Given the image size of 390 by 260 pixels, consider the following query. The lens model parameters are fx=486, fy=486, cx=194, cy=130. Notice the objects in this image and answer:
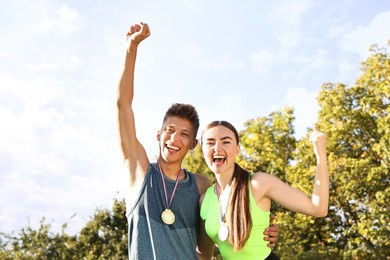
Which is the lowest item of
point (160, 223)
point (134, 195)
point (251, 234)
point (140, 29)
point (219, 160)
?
point (251, 234)

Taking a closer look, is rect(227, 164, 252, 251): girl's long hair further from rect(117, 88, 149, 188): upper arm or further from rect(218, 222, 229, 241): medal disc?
rect(117, 88, 149, 188): upper arm

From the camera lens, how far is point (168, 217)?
395cm

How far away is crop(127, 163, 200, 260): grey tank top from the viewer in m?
3.84

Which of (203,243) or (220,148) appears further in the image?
(203,243)

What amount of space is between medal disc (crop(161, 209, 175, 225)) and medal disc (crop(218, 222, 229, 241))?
395 mm

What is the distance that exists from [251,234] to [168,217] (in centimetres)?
68

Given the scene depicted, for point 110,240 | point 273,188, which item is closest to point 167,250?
point 273,188

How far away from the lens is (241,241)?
3742mm

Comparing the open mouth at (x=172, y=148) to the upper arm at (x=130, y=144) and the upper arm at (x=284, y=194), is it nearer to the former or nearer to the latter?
the upper arm at (x=130, y=144)

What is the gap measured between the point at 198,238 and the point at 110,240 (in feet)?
55.3

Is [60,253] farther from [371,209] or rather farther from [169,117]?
[169,117]

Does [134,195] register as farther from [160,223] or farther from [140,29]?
[140,29]

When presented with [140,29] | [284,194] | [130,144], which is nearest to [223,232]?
[284,194]

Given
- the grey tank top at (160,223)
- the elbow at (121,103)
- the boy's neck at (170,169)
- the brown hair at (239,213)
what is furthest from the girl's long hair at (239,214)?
the elbow at (121,103)
